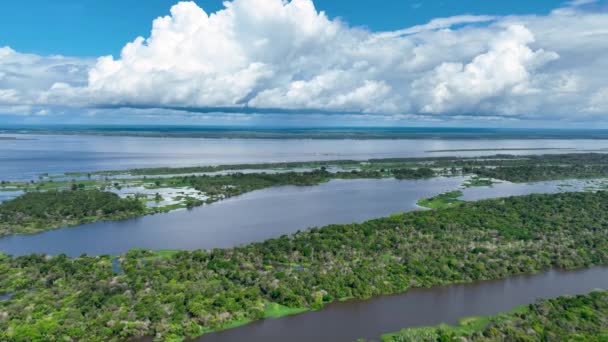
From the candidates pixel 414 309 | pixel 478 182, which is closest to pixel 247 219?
pixel 414 309

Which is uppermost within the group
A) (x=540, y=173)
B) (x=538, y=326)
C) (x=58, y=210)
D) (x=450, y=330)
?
(x=540, y=173)

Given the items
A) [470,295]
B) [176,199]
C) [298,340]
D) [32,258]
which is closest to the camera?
[298,340]

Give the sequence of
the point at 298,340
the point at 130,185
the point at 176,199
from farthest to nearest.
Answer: the point at 130,185 → the point at 176,199 → the point at 298,340

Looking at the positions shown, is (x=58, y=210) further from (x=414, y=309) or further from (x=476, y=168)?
(x=476, y=168)

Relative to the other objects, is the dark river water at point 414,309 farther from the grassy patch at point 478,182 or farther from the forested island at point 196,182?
the grassy patch at point 478,182

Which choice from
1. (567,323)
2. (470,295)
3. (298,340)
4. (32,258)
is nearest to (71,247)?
(32,258)

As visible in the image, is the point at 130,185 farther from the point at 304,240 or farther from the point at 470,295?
the point at 470,295

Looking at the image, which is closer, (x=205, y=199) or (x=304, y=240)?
(x=304, y=240)
